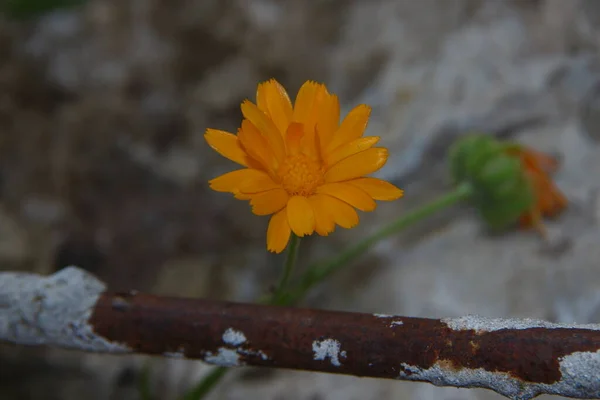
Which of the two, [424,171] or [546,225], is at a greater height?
[424,171]

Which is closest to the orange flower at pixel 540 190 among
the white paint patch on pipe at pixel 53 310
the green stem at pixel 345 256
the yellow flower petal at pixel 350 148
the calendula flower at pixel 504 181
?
the calendula flower at pixel 504 181

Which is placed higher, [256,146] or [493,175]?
[493,175]

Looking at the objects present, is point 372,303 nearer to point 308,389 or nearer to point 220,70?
point 308,389

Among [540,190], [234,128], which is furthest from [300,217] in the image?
[234,128]

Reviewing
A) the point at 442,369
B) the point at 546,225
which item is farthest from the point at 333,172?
the point at 546,225

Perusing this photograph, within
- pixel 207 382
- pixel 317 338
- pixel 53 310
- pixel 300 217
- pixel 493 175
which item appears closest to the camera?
pixel 300 217

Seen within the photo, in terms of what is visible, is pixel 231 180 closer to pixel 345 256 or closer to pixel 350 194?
pixel 350 194

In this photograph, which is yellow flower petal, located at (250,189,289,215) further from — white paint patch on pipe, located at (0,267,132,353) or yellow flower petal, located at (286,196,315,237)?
white paint patch on pipe, located at (0,267,132,353)
